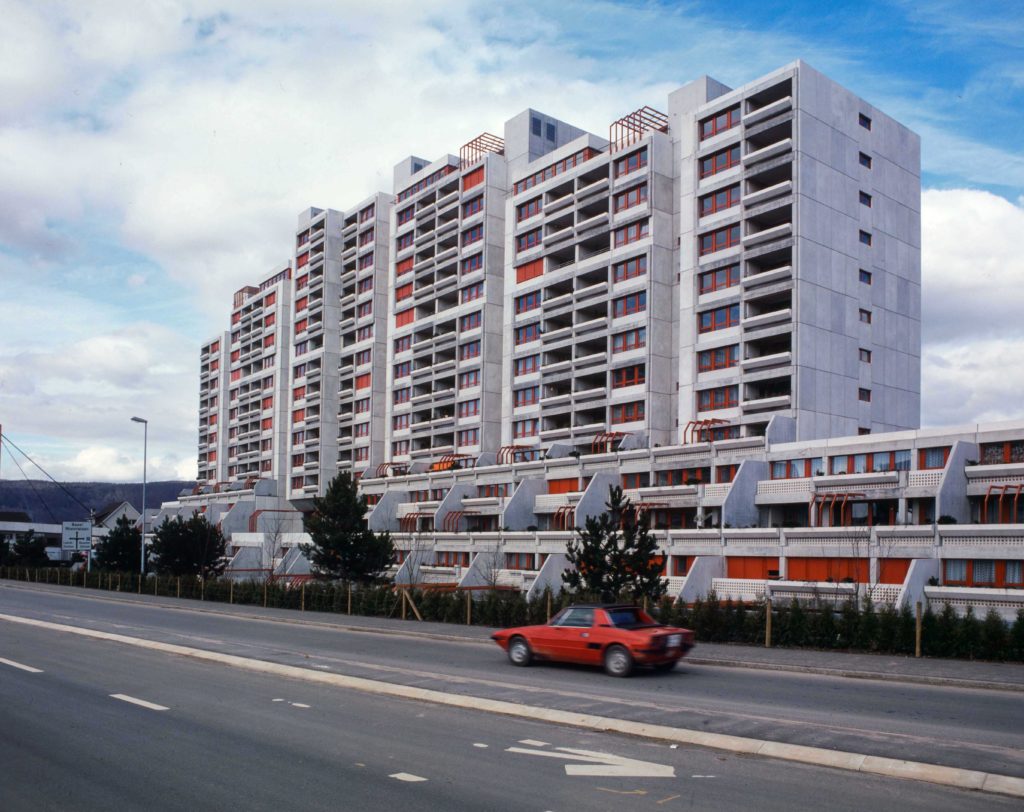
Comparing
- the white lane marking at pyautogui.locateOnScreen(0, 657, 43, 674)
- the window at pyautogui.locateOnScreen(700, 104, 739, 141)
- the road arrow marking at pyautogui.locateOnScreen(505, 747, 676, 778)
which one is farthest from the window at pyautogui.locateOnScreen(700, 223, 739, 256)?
the road arrow marking at pyautogui.locateOnScreen(505, 747, 676, 778)

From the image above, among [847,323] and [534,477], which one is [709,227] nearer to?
[847,323]

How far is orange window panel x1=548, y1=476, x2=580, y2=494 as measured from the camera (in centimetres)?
6106

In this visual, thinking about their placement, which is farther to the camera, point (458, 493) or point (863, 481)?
point (458, 493)

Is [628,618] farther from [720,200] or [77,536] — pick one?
[77,536]

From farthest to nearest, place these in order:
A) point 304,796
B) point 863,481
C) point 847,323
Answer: point 847,323
point 863,481
point 304,796

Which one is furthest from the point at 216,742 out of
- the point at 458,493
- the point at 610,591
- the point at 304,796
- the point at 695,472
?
the point at 458,493

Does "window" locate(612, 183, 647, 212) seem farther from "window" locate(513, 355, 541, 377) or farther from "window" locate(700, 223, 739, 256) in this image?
"window" locate(513, 355, 541, 377)

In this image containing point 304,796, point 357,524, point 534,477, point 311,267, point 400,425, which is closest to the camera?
point 304,796

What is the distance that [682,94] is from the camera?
64000 mm

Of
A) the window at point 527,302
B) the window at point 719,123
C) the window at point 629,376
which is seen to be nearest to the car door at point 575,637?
the window at point 629,376

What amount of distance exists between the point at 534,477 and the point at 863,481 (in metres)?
24.7

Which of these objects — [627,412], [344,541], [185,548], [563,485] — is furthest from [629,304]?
[185,548]

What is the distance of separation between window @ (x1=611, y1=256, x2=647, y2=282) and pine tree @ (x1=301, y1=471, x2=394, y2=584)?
82.3 feet

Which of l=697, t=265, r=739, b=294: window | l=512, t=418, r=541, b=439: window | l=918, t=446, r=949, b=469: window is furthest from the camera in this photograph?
l=512, t=418, r=541, b=439: window
